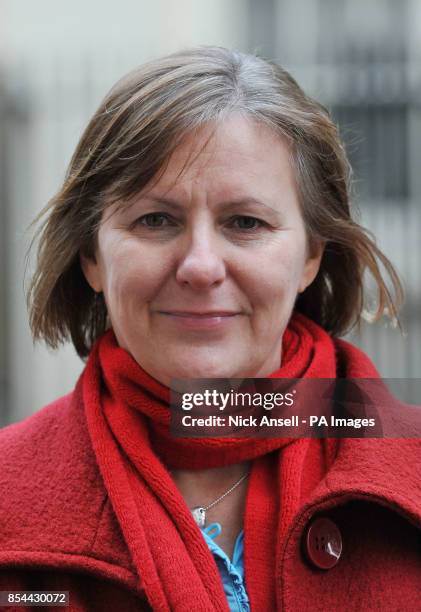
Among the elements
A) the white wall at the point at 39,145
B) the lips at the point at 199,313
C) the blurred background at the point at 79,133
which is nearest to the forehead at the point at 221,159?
the lips at the point at 199,313

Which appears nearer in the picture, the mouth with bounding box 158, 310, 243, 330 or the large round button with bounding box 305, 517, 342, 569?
the large round button with bounding box 305, 517, 342, 569

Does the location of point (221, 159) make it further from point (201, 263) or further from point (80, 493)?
point (80, 493)

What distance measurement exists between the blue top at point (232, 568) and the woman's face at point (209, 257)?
33 centimetres

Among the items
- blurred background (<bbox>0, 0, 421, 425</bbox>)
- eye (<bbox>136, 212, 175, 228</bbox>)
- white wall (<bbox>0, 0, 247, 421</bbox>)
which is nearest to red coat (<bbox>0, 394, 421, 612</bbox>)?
eye (<bbox>136, 212, 175, 228</bbox>)

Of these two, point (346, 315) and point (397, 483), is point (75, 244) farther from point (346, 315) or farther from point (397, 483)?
point (397, 483)

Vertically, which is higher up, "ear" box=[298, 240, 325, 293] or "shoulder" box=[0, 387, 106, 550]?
"ear" box=[298, 240, 325, 293]

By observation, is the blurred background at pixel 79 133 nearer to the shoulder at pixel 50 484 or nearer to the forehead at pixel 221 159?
the shoulder at pixel 50 484

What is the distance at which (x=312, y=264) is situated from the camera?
217cm

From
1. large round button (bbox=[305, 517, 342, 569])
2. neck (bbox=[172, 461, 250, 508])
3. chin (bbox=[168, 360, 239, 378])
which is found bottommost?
large round button (bbox=[305, 517, 342, 569])

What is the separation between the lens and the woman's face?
186 cm

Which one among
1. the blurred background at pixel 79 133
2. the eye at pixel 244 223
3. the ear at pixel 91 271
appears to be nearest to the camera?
the eye at pixel 244 223

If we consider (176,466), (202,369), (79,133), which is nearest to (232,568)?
(176,466)

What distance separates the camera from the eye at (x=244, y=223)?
6.19 feet

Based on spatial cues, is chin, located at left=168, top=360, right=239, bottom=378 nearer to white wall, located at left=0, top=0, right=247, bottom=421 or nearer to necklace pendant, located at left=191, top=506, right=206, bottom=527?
necklace pendant, located at left=191, top=506, right=206, bottom=527
